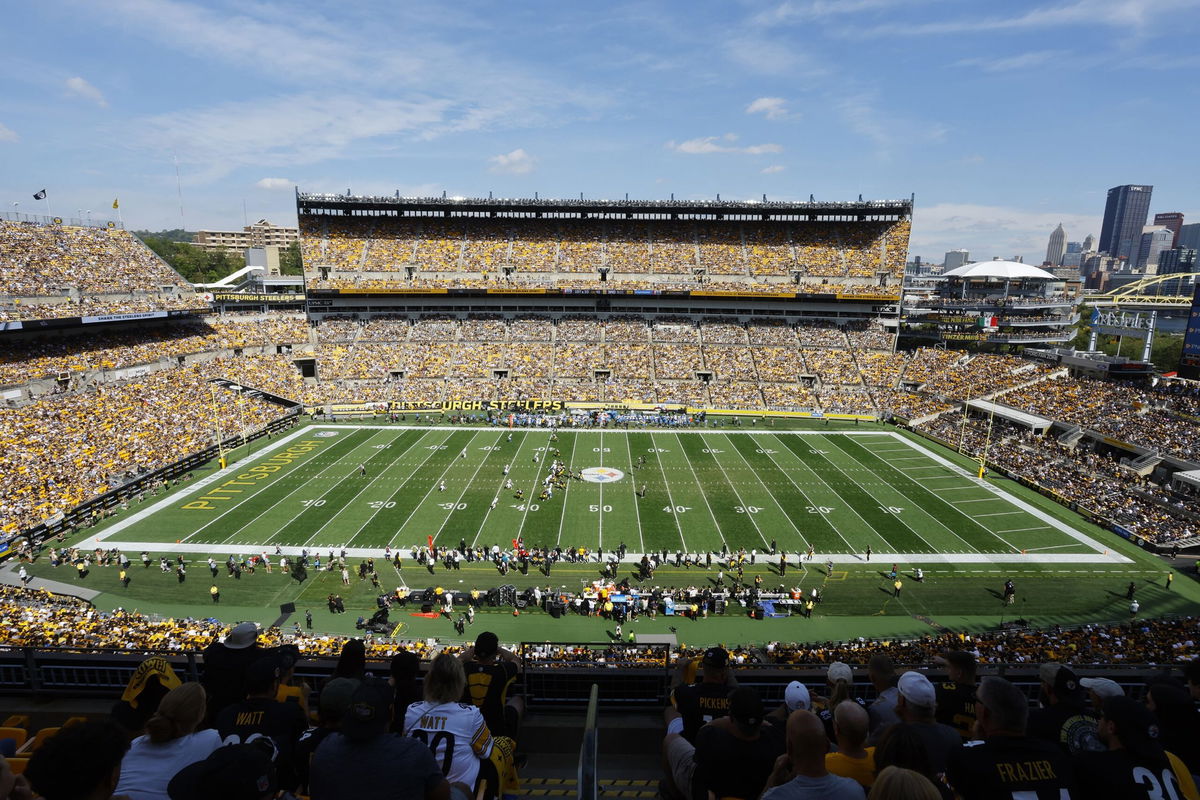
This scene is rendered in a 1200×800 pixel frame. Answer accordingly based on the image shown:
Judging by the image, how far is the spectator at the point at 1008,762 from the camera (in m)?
3.21

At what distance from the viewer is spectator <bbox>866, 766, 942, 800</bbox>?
8.05 feet

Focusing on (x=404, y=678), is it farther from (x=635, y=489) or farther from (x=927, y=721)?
(x=635, y=489)

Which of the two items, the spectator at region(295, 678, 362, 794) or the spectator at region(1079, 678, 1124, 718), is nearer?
the spectator at region(295, 678, 362, 794)

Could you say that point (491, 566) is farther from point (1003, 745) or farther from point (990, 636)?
point (1003, 745)

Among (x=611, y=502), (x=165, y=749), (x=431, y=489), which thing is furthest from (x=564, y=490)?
(x=165, y=749)

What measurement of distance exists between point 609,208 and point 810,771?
63.5 meters

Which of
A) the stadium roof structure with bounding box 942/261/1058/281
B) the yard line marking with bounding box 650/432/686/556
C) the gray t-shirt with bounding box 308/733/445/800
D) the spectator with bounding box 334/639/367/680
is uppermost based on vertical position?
the stadium roof structure with bounding box 942/261/1058/281

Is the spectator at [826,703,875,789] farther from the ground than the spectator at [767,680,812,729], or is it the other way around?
the spectator at [826,703,875,789]

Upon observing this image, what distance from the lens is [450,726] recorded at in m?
3.75

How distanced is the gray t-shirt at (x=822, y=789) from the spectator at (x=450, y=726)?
6.11ft

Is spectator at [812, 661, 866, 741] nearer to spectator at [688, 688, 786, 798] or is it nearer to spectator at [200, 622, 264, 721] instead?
spectator at [688, 688, 786, 798]

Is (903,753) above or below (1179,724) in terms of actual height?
above

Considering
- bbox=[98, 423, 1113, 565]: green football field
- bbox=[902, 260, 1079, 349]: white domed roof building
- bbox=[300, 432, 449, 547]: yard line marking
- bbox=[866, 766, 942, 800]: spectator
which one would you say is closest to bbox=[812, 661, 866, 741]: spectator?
bbox=[866, 766, 942, 800]: spectator

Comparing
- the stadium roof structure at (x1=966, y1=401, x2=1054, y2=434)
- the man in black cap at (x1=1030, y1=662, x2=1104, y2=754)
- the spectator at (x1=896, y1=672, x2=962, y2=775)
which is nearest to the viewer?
the spectator at (x1=896, y1=672, x2=962, y2=775)
